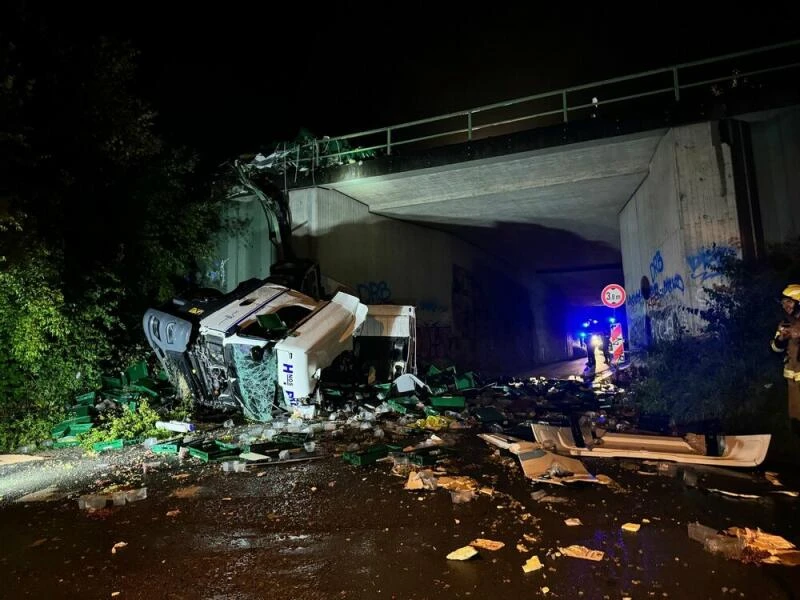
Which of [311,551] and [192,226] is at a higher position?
[192,226]

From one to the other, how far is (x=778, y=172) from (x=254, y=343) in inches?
360

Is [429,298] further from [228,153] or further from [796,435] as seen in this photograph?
[796,435]

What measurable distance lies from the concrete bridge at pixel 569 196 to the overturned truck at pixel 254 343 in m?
3.72

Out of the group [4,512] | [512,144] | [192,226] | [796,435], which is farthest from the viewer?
[192,226]

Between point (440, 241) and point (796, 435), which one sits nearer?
point (796, 435)

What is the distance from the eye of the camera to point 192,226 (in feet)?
36.4

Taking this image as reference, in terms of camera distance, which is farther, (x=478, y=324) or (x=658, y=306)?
(x=478, y=324)

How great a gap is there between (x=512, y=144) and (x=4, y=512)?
9772 millimetres

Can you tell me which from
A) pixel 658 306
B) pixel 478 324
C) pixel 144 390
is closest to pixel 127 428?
pixel 144 390

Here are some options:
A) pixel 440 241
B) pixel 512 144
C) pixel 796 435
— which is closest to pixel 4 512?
pixel 796 435

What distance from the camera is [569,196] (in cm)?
1230

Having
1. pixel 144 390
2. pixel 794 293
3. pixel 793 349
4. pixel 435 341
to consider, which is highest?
pixel 794 293

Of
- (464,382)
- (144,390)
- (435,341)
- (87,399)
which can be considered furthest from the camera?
(435,341)

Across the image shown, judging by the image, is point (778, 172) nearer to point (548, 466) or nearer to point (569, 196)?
point (569, 196)
